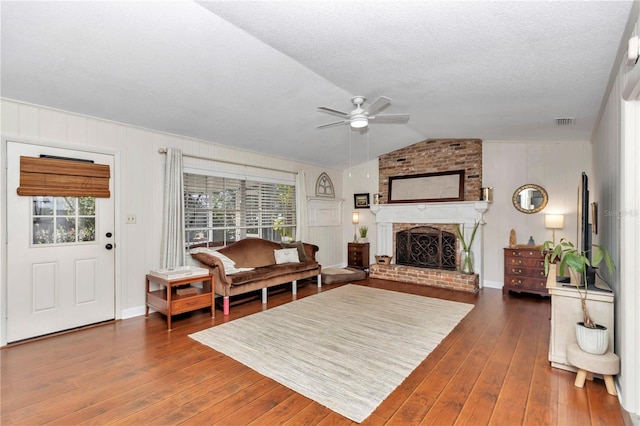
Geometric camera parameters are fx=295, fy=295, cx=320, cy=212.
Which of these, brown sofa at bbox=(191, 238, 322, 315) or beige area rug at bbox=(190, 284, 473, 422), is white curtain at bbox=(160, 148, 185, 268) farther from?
beige area rug at bbox=(190, 284, 473, 422)

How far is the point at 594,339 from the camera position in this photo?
233 centimetres

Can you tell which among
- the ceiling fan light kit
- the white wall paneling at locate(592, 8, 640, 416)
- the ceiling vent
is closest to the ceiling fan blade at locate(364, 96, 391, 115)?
the ceiling fan light kit

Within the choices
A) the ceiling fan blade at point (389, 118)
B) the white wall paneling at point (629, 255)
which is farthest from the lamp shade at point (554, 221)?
the ceiling fan blade at point (389, 118)

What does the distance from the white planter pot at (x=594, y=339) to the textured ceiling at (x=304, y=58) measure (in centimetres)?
214

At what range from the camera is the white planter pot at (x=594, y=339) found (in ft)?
7.57

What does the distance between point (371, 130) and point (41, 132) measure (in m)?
4.69

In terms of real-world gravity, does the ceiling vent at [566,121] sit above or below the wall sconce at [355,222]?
above

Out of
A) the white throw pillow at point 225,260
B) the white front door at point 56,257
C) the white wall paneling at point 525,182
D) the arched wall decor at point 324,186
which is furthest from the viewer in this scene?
the arched wall decor at point 324,186

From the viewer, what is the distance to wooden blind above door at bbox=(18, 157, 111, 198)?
3.23 meters

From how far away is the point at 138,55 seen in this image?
2.63 m

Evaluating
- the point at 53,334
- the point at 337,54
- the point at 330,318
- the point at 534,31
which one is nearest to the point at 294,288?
the point at 330,318

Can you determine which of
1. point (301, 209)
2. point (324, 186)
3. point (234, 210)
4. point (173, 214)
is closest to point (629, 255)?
point (173, 214)

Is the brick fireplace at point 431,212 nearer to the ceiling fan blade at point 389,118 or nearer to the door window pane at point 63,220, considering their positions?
the ceiling fan blade at point 389,118

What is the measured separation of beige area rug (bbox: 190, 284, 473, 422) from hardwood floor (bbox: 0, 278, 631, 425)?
0.35 feet
